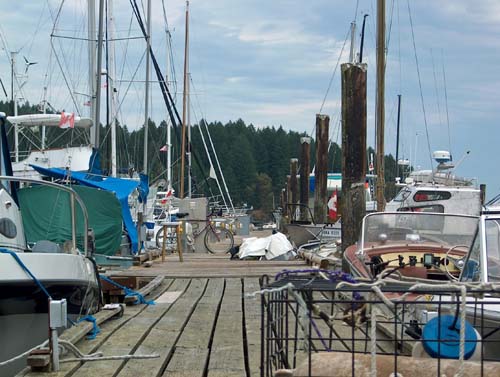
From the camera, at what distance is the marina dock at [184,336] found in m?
5.50

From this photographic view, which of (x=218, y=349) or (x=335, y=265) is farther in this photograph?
(x=335, y=265)

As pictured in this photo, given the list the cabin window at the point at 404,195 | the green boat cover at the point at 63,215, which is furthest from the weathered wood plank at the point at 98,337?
the cabin window at the point at 404,195

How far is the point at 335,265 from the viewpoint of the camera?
38.9 ft

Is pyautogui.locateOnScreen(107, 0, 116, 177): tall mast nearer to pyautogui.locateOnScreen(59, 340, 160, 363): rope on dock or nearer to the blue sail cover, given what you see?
the blue sail cover

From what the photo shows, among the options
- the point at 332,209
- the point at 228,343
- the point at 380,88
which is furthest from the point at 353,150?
the point at 332,209

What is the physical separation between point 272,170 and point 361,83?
9283cm

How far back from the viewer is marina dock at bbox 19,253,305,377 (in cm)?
550

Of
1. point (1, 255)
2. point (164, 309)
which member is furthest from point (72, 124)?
point (1, 255)

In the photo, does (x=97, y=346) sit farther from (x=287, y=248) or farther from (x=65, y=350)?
(x=287, y=248)

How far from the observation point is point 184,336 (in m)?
6.91

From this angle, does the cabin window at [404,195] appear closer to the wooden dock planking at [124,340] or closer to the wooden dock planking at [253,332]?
the wooden dock planking at [253,332]

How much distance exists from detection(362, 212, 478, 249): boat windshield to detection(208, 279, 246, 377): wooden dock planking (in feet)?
6.22

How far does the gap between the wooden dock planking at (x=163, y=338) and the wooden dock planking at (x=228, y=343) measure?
1.22 ft

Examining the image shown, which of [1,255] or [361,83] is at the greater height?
[361,83]
